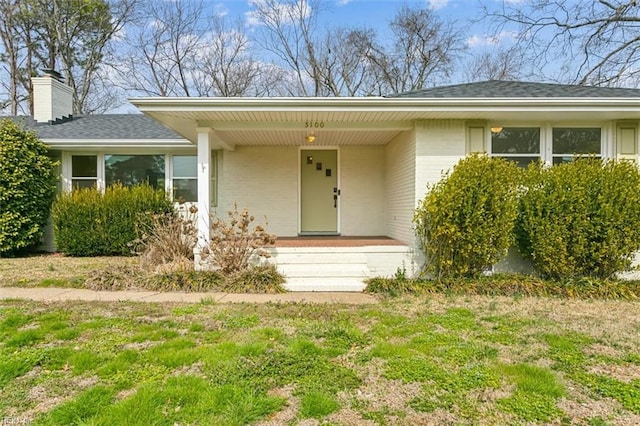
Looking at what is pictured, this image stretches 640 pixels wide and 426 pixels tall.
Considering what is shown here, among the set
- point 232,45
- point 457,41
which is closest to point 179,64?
point 232,45

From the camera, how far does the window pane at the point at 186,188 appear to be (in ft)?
32.3

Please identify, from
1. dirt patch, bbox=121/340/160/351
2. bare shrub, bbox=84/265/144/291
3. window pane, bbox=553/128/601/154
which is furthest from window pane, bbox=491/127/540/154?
bare shrub, bbox=84/265/144/291

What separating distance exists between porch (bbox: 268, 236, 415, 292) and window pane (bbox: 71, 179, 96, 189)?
5.97 meters

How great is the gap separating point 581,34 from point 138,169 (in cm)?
1766

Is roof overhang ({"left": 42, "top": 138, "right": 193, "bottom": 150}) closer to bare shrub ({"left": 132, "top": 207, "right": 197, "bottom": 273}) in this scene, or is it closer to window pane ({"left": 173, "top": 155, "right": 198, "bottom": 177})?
window pane ({"left": 173, "top": 155, "right": 198, "bottom": 177})

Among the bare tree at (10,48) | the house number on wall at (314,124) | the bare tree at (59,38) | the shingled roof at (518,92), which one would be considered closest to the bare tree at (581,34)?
the shingled roof at (518,92)

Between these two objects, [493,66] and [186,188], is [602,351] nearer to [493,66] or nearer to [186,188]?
[186,188]

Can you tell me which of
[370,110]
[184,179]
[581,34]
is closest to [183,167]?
[184,179]

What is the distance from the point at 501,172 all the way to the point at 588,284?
2.06 metres

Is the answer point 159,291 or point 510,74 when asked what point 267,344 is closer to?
point 159,291

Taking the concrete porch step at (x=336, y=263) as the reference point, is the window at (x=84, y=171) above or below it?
above

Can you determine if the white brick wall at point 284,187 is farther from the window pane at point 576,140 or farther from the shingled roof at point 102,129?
the window pane at point 576,140

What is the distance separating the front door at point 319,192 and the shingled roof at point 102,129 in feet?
10.5

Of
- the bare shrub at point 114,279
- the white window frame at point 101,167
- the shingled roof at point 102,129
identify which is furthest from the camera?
the white window frame at point 101,167
